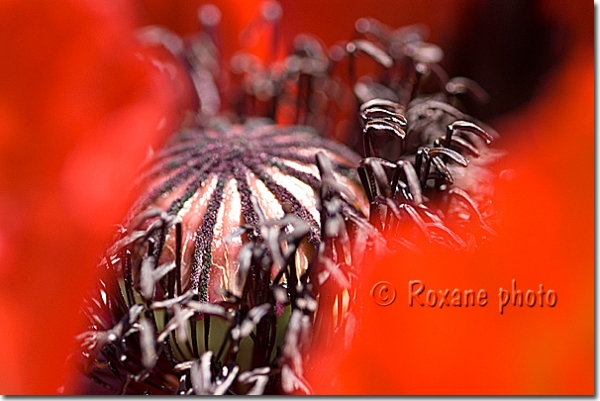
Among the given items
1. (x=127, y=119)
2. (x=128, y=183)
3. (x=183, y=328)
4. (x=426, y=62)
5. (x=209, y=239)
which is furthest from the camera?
(x=426, y=62)

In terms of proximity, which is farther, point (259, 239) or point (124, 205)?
point (124, 205)

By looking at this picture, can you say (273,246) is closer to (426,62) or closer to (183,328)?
(183,328)

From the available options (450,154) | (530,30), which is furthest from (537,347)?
(530,30)

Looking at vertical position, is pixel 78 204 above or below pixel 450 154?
below

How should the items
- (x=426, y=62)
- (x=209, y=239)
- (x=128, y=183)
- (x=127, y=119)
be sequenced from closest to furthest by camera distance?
(x=209, y=239), (x=128, y=183), (x=127, y=119), (x=426, y=62)

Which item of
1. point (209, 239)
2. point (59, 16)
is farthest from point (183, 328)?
point (59, 16)

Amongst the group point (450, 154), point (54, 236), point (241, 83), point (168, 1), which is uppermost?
point (168, 1)

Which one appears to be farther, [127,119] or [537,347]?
[127,119]
